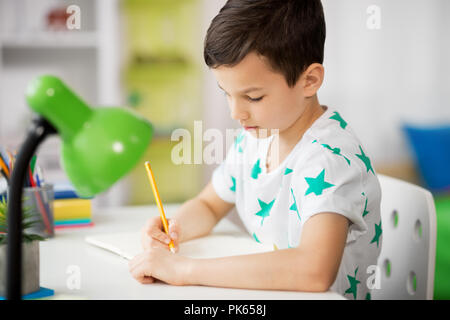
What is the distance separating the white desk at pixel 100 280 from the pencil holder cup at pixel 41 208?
1.0 inches

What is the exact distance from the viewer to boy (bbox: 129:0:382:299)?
69 centimetres

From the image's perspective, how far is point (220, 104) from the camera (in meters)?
2.60

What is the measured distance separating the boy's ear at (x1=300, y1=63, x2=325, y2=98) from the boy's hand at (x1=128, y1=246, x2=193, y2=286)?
0.33 meters

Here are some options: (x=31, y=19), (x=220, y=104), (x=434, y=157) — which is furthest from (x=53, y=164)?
(x=434, y=157)

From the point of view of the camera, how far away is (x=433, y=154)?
99.5 inches

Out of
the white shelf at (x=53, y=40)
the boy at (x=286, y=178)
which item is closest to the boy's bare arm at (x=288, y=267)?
the boy at (x=286, y=178)

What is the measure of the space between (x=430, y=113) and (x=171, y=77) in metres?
1.29

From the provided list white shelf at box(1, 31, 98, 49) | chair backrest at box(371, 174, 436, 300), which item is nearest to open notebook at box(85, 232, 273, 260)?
chair backrest at box(371, 174, 436, 300)

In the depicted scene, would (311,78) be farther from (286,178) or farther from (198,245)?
(198,245)

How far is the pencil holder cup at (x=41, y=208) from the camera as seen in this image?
3.06ft

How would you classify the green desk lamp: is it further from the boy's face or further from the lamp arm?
the boy's face

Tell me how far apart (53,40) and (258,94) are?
1.84 meters

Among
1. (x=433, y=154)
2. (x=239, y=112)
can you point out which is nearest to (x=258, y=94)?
(x=239, y=112)
